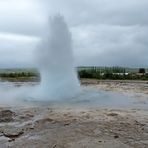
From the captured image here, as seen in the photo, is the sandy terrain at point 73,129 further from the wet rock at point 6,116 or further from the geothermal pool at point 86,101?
the geothermal pool at point 86,101

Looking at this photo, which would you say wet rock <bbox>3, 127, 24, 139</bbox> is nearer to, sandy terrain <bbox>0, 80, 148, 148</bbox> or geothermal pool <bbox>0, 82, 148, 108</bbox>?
sandy terrain <bbox>0, 80, 148, 148</bbox>

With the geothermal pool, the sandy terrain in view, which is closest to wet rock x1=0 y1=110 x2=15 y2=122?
the sandy terrain

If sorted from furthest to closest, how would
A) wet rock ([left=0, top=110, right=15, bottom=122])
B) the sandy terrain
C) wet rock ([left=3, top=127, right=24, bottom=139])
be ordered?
1. wet rock ([left=0, top=110, right=15, bottom=122])
2. wet rock ([left=3, top=127, right=24, bottom=139])
3. the sandy terrain

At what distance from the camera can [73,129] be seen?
12.9m

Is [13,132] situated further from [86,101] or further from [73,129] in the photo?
[86,101]

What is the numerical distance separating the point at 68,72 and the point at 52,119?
1522 cm

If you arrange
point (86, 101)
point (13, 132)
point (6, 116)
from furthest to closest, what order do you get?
point (86, 101) < point (6, 116) < point (13, 132)

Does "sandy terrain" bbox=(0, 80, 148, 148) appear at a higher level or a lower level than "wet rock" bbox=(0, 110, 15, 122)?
lower

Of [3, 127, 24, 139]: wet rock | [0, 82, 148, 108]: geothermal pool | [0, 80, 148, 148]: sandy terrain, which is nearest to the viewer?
[0, 80, 148, 148]: sandy terrain

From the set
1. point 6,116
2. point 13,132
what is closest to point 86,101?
point 6,116

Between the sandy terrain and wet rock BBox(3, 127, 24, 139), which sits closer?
the sandy terrain

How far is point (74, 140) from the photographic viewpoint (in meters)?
11.2

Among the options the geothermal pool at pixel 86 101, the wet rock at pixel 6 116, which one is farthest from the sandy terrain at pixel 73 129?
the geothermal pool at pixel 86 101

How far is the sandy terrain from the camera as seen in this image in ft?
36.0
